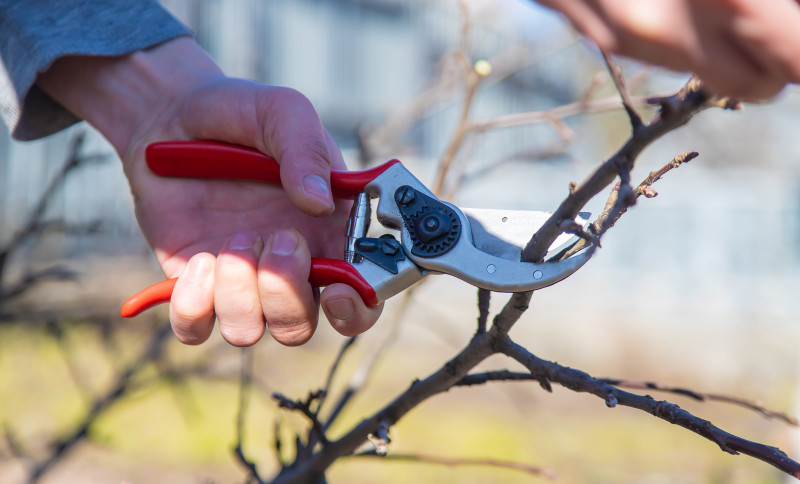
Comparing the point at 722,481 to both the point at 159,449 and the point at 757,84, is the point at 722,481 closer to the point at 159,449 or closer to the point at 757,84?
the point at 159,449

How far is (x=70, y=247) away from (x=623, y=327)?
232 inches

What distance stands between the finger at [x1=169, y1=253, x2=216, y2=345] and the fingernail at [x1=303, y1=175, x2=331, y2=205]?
0.23 metres

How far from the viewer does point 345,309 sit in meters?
1.22

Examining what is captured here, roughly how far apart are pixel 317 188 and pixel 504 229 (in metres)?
0.36

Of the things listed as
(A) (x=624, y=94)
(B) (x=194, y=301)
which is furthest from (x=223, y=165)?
(A) (x=624, y=94)

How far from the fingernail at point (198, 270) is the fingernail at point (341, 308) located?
0.24 m

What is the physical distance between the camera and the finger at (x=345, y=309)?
1214 millimetres

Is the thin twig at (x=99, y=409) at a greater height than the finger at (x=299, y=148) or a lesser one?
lesser

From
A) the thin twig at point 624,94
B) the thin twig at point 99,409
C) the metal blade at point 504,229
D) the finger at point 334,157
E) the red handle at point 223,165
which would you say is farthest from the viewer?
the thin twig at point 99,409

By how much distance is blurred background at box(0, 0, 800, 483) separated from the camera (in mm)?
2617

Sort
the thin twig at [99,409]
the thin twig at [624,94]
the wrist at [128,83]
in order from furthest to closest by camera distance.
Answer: the thin twig at [99,409]
the wrist at [128,83]
the thin twig at [624,94]

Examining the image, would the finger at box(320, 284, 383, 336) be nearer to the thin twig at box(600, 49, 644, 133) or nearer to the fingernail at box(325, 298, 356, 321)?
the fingernail at box(325, 298, 356, 321)

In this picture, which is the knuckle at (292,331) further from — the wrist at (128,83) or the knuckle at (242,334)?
the wrist at (128,83)

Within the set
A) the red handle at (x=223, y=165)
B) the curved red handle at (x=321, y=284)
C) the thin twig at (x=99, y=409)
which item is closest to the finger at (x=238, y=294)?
the curved red handle at (x=321, y=284)
